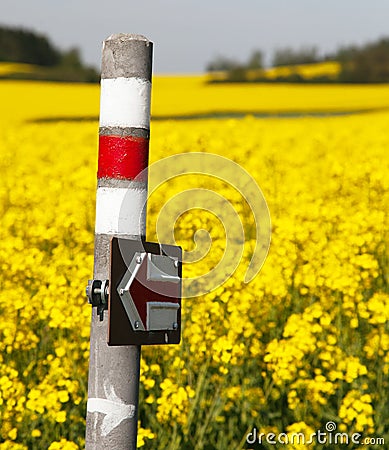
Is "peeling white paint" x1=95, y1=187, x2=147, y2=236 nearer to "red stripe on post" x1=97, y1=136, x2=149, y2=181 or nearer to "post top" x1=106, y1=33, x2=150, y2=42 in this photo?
"red stripe on post" x1=97, y1=136, x2=149, y2=181

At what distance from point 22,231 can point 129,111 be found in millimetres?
3254

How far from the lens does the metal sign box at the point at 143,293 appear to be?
7.07ft

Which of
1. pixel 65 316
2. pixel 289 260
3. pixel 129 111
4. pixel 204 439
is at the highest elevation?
pixel 129 111

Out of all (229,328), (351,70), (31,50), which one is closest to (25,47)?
(31,50)

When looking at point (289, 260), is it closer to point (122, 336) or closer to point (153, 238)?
point (153, 238)

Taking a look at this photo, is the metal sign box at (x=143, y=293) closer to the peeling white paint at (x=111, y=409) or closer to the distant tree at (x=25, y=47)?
the peeling white paint at (x=111, y=409)

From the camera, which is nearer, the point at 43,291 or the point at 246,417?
the point at 246,417

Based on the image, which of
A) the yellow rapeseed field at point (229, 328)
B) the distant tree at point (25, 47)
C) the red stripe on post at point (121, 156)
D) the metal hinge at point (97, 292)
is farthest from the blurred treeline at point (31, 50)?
the metal hinge at point (97, 292)

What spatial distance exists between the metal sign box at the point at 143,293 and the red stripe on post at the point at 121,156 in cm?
19

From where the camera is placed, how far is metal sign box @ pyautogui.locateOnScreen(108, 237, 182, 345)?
2156mm

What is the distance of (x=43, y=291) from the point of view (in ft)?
12.5

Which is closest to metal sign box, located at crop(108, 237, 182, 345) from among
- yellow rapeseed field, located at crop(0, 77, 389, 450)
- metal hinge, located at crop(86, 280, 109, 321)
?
metal hinge, located at crop(86, 280, 109, 321)

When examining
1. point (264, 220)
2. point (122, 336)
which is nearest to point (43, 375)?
point (264, 220)

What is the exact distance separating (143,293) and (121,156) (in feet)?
1.19
